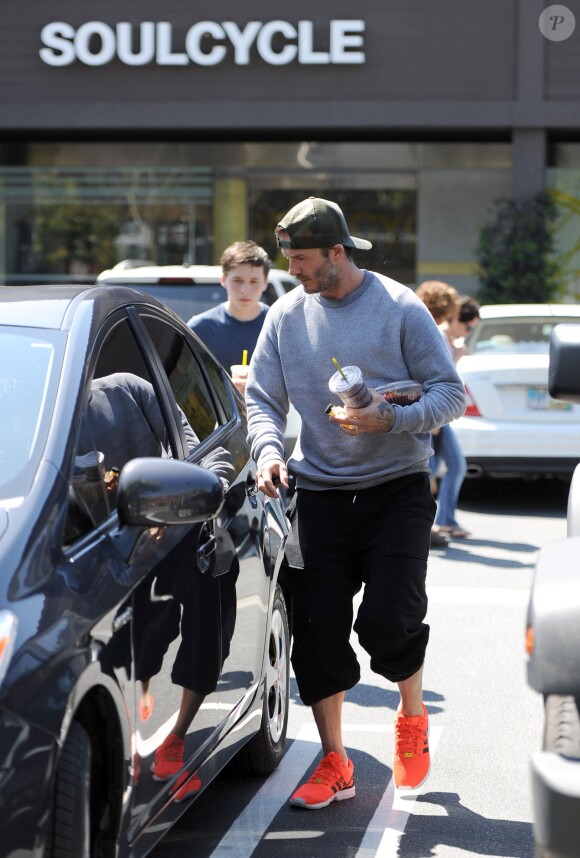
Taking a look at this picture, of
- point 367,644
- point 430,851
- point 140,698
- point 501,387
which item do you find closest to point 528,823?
point 430,851

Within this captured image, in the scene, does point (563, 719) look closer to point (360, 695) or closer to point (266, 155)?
point (360, 695)

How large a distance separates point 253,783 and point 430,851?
81 cm

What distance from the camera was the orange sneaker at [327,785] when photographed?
448 centimetres

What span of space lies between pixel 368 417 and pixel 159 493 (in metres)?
1.15

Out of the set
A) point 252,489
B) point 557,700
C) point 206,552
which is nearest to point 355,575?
point 252,489

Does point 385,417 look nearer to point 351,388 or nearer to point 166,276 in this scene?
point 351,388

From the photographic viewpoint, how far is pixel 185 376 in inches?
174

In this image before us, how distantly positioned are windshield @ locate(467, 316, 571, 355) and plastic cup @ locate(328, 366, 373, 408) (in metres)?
7.17

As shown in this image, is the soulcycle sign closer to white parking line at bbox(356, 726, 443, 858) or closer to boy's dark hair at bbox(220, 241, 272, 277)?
boy's dark hair at bbox(220, 241, 272, 277)

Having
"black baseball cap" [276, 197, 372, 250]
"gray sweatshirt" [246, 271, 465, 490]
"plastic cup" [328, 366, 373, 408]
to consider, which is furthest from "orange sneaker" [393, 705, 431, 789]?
"black baseball cap" [276, 197, 372, 250]

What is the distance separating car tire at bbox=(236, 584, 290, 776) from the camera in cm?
465

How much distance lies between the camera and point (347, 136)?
821 inches

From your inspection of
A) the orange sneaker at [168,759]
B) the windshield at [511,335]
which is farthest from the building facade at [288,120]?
the orange sneaker at [168,759]

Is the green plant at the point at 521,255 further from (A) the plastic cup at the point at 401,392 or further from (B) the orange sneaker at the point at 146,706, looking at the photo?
(B) the orange sneaker at the point at 146,706
